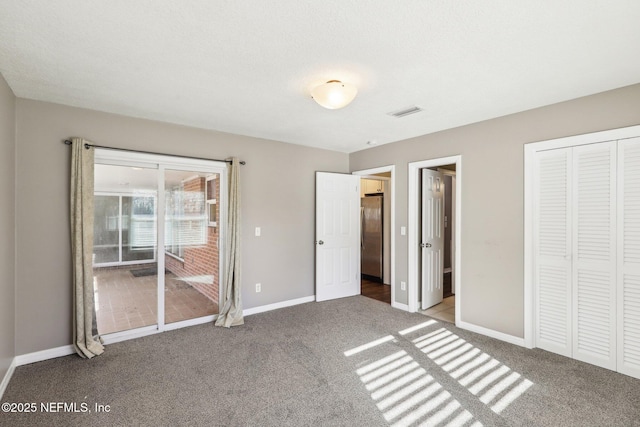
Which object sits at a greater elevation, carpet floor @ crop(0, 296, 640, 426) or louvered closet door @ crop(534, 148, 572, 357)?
louvered closet door @ crop(534, 148, 572, 357)

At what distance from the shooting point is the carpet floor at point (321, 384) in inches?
83.0

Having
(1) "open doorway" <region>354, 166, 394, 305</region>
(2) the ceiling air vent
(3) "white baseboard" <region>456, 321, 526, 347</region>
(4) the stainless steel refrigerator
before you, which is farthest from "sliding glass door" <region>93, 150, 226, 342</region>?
(4) the stainless steel refrigerator

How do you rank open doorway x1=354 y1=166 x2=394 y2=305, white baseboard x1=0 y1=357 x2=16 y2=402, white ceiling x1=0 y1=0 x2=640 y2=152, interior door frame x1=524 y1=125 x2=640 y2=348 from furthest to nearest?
1. open doorway x1=354 y1=166 x2=394 y2=305
2. interior door frame x1=524 y1=125 x2=640 y2=348
3. white baseboard x1=0 y1=357 x2=16 y2=402
4. white ceiling x1=0 y1=0 x2=640 y2=152

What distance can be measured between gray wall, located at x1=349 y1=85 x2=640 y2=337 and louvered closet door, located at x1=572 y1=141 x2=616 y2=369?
351 mm

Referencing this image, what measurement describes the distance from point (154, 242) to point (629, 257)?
15.3ft

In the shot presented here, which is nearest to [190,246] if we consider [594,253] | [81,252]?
[81,252]

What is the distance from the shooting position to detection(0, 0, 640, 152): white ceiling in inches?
66.2

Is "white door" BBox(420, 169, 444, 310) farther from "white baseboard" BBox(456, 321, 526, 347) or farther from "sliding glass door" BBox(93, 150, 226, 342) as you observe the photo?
"sliding glass door" BBox(93, 150, 226, 342)

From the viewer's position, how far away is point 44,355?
295 cm

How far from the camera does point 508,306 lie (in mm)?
3340

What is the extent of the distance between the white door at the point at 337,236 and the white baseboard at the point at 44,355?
9.92 ft

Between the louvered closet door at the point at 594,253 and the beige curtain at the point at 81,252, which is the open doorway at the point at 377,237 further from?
the beige curtain at the point at 81,252

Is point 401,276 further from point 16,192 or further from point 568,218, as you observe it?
point 16,192

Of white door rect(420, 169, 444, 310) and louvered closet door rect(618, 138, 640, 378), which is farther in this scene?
white door rect(420, 169, 444, 310)
